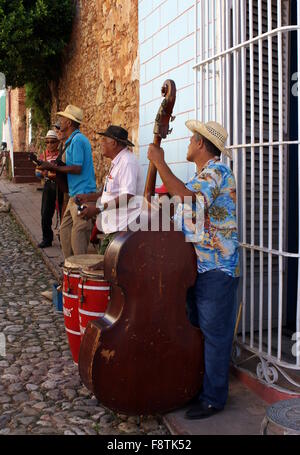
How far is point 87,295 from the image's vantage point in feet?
10.2

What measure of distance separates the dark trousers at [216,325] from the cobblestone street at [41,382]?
348 mm

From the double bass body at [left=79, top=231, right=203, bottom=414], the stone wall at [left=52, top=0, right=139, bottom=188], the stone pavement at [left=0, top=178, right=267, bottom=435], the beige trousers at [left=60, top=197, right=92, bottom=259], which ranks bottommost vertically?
the stone pavement at [left=0, top=178, right=267, bottom=435]

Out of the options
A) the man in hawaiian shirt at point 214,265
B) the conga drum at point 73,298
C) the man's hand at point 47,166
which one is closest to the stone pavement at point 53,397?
the man in hawaiian shirt at point 214,265

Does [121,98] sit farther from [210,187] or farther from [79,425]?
[79,425]

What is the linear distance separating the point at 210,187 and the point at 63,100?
29.8 feet

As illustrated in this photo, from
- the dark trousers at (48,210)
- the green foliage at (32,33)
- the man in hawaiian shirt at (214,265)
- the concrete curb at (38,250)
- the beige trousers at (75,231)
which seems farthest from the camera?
the green foliage at (32,33)

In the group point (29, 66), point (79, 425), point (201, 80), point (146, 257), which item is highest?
point (29, 66)

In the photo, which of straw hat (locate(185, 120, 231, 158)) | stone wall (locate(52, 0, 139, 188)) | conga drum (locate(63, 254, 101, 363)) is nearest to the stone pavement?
conga drum (locate(63, 254, 101, 363))

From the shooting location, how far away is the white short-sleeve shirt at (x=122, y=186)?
3.80 meters

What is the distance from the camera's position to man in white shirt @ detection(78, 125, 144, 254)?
3805 mm

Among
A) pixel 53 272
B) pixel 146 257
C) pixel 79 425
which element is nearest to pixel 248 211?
pixel 146 257

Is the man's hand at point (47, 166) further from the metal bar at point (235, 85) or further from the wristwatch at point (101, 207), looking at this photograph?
the metal bar at point (235, 85)

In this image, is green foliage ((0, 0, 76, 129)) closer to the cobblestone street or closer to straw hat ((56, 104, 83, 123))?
straw hat ((56, 104, 83, 123))

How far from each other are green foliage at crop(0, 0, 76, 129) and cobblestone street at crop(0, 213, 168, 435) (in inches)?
238
